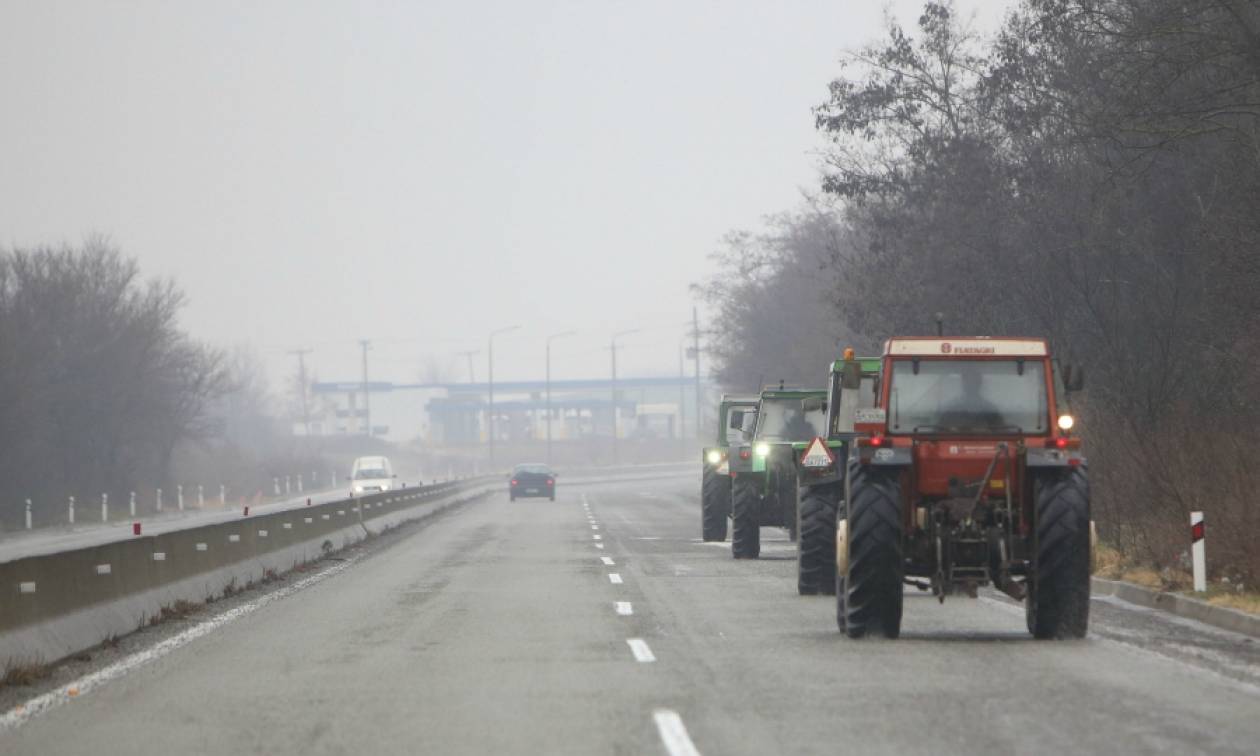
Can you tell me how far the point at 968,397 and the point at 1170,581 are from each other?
16.4 feet

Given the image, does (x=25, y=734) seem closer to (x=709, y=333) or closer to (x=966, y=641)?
(x=966, y=641)

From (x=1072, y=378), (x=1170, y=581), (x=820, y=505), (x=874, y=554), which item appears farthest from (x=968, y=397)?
(x=1170, y=581)

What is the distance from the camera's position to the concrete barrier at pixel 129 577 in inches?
546

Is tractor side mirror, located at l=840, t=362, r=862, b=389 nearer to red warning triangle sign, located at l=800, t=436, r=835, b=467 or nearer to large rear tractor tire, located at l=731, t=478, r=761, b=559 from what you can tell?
red warning triangle sign, located at l=800, t=436, r=835, b=467

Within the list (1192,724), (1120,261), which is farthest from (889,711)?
(1120,261)

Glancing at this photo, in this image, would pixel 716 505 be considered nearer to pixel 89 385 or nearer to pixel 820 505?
pixel 820 505

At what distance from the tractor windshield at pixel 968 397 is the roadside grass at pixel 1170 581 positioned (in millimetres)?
2800

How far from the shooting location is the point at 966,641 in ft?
50.4

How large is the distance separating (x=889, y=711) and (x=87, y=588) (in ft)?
26.6

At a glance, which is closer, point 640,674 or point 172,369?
point 640,674

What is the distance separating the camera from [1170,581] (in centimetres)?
1973

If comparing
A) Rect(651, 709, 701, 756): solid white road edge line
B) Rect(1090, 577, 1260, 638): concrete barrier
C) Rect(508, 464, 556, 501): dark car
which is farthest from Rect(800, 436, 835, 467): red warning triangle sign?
Rect(508, 464, 556, 501): dark car

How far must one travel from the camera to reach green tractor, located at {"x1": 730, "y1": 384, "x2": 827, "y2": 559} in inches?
1112

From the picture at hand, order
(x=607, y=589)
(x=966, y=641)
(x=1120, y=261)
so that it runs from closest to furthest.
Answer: (x=966, y=641) → (x=607, y=589) → (x=1120, y=261)
